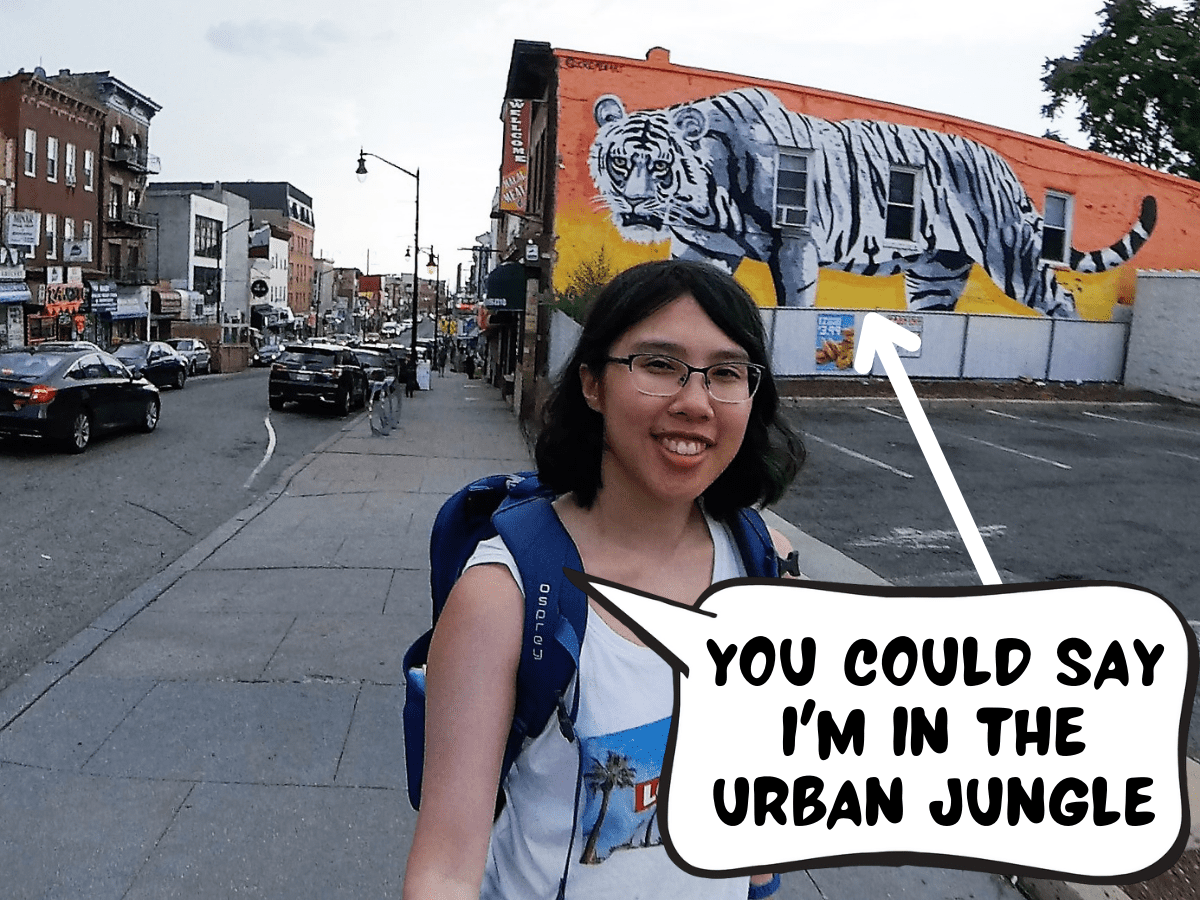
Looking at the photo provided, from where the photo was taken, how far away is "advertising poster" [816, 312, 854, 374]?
24250 mm

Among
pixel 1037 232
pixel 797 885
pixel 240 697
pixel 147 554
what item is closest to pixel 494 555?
pixel 797 885

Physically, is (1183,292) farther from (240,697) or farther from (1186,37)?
(240,697)

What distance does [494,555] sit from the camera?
150cm

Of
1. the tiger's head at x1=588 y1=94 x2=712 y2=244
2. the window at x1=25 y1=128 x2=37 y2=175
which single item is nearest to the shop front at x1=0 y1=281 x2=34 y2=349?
the window at x1=25 y1=128 x2=37 y2=175

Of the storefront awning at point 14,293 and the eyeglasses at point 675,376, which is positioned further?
the storefront awning at point 14,293

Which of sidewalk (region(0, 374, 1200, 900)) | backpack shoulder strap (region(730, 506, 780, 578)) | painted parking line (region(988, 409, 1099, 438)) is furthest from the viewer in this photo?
painted parking line (region(988, 409, 1099, 438))

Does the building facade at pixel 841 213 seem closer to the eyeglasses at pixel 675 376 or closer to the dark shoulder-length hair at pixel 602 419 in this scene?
the dark shoulder-length hair at pixel 602 419

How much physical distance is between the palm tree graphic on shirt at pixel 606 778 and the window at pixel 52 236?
4803 cm

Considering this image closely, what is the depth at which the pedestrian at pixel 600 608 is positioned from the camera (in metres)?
1.44

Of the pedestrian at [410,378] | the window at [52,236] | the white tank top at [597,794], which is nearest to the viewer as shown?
the white tank top at [597,794]

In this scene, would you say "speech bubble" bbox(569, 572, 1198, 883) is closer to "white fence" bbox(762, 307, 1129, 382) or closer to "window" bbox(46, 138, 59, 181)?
"white fence" bbox(762, 307, 1129, 382)

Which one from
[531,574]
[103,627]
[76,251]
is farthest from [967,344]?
[76,251]

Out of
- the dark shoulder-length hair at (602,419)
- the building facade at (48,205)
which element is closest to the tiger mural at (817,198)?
the dark shoulder-length hair at (602,419)

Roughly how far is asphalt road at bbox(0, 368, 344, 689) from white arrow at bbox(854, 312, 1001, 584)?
582 cm
